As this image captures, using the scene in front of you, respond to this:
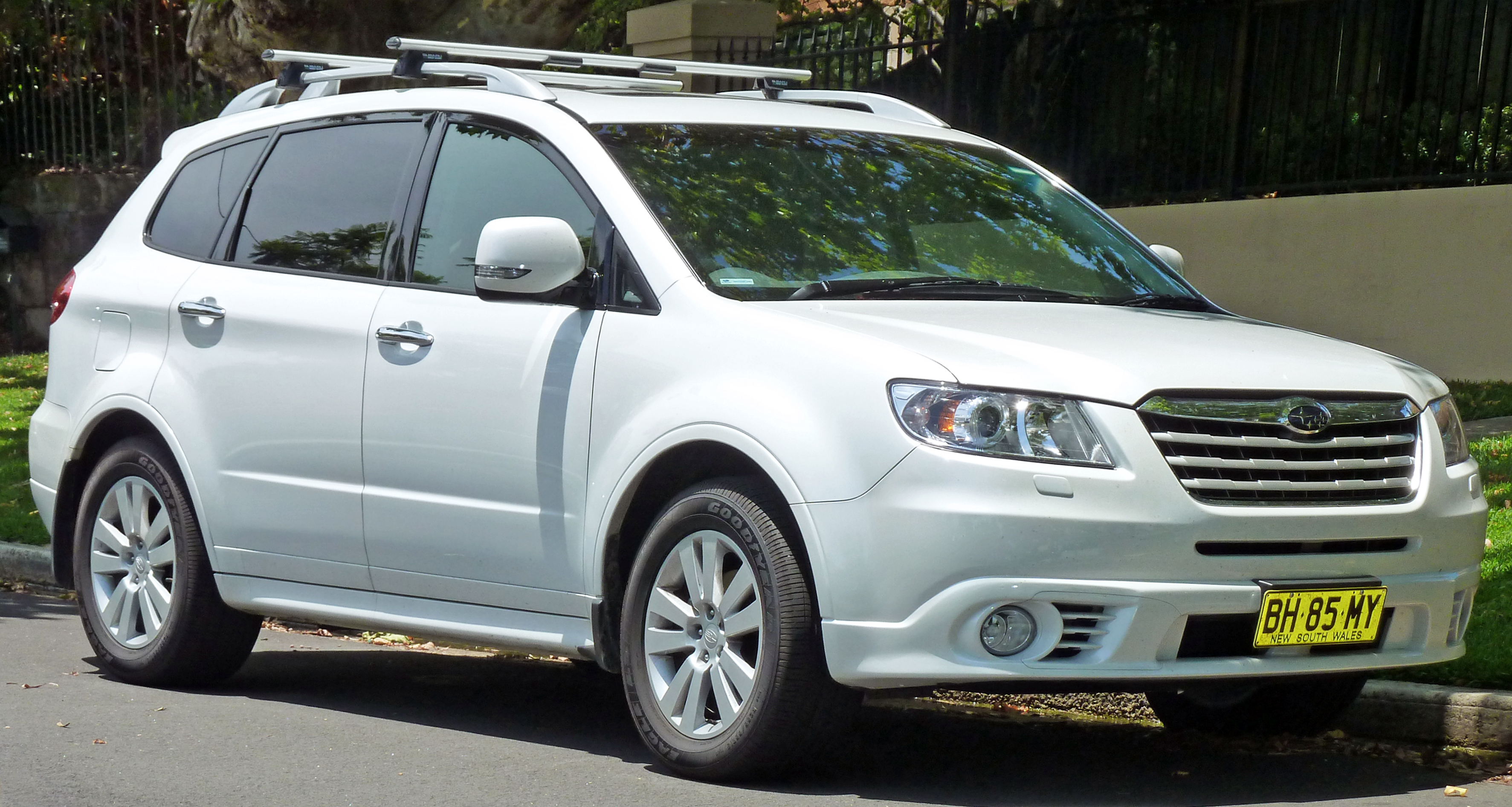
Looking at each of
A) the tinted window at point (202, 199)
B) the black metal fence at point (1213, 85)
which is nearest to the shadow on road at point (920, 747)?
the tinted window at point (202, 199)

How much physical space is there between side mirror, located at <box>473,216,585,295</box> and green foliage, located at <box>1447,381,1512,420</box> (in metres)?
7.33

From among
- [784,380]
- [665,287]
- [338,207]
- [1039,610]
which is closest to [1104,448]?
[1039,610]

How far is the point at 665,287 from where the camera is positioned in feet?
17.6

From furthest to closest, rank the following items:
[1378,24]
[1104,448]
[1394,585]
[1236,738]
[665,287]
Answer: [1378,24] < [1236,738] < [665,287] < [1394,585] < [1104,448]

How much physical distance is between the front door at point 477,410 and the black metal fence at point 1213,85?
861 cm

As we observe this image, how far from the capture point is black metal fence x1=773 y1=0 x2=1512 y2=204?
42.0 feet

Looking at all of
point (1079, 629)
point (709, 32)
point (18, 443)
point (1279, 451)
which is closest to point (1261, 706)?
point (1279, 451)

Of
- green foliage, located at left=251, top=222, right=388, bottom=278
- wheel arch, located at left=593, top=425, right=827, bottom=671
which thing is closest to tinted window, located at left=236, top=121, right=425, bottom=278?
green foliage, located at left=251, top=222, right=388, bottom=278

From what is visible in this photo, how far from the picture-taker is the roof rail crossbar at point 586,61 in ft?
21.4

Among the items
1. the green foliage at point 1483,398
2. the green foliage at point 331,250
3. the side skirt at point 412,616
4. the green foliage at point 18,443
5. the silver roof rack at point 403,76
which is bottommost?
the green foliage at point 18,443

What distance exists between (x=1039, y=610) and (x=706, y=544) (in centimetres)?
92

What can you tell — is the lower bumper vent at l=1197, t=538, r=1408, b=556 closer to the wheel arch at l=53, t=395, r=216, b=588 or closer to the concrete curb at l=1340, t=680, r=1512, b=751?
the concrete curb at l=1340, t=680, r=1512, b=751

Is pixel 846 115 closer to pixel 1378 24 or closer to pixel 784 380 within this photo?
pixel 784 380

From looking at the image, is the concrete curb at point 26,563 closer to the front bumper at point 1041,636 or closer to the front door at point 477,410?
the front door at point 477,410
